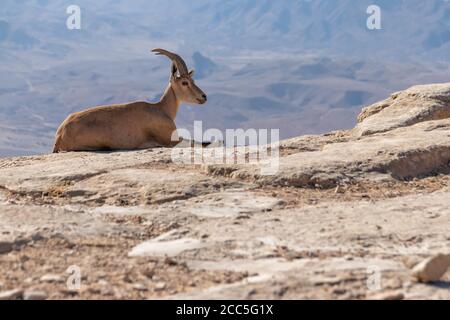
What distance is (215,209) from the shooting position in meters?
7.77

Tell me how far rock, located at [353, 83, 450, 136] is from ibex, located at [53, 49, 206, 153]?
130 inches

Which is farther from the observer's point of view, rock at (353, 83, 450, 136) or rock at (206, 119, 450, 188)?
rock at (353, 83, 450, 136)

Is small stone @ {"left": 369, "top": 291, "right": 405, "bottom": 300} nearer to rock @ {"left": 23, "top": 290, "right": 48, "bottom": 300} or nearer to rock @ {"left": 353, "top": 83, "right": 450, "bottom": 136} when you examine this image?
rock @ {"left": 23, "top": 290, "right": 48, "bottom": 300}

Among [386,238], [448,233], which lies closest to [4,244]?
[386,238]

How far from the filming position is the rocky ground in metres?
5.60

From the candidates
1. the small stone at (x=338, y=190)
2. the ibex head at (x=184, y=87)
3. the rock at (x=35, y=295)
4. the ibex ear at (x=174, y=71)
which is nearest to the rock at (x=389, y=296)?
the rock at (x=35, y=295)

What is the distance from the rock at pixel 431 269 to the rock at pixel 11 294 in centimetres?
262

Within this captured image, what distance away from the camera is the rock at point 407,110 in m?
12.7

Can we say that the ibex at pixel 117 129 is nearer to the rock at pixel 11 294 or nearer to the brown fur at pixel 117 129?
the brown fur at pixel 117 129

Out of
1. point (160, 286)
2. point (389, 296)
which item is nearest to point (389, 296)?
point (389, 296)

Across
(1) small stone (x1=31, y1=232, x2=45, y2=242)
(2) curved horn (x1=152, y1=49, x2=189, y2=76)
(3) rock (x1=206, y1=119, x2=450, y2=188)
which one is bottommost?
(1) small stone (x1=31, y1=232, x2=45, y2=242)

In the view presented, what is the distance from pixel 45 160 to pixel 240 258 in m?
6.12

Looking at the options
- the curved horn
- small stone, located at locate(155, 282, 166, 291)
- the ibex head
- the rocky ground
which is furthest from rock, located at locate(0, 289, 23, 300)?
the ibex head

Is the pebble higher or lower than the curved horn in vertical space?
lower
